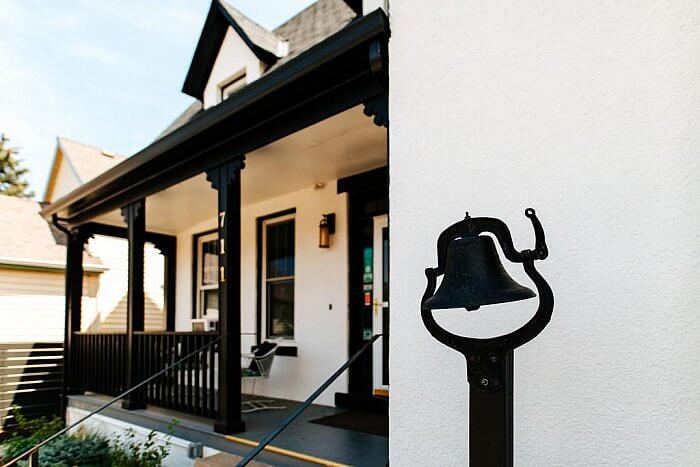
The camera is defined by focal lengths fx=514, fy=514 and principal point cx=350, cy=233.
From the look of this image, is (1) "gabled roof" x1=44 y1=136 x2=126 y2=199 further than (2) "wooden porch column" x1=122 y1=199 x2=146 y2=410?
Yes

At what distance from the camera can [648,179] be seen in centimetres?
196

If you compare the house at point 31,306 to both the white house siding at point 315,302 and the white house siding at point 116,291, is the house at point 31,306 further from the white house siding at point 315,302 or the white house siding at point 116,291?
the white house siding at point 315,302

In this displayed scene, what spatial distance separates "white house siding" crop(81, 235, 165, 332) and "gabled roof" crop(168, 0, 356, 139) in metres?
4.06

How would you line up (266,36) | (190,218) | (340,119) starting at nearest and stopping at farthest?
(340,119) < (266,36) < (190,218)

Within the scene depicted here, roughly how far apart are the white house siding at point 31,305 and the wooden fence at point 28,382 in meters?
1.61

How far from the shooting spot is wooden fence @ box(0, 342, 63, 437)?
283 inches

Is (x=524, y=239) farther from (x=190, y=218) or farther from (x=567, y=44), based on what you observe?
(x=190, y=218)

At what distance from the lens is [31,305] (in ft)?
29.2

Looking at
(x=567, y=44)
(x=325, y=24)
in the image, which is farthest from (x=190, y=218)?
(x=567, y=44)

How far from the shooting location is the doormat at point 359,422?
4.14m

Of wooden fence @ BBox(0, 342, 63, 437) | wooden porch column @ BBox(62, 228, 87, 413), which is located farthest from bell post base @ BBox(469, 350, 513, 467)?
wooden fence @ BBox(0, 342, 63, 437)

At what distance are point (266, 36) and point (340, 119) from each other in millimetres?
3110

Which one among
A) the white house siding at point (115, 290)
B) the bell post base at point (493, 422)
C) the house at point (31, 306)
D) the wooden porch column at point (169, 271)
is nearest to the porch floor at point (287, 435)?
the bell post base at point (493, 422)

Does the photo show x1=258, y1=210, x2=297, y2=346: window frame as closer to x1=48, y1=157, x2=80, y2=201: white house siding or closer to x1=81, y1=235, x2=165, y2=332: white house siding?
x1=81, y1=235, x2=165, y2=332: white house siding
